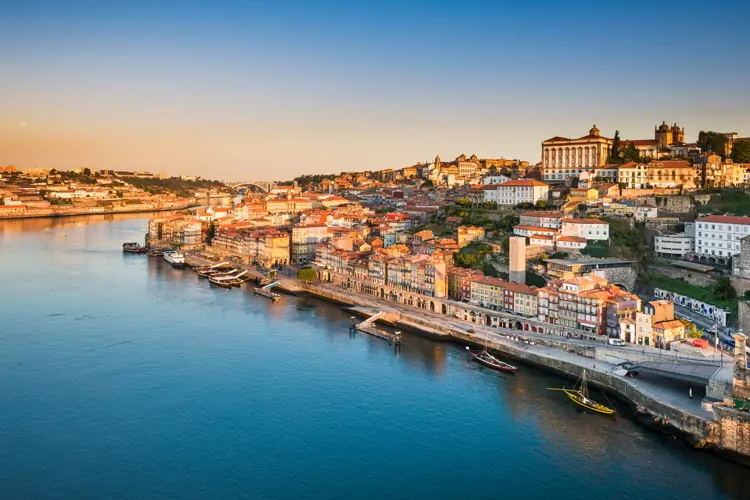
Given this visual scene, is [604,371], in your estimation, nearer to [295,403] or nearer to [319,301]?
[295,403]

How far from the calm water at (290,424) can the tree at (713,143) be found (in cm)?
1784

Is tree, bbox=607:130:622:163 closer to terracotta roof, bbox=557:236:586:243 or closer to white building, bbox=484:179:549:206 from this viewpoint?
white building, bbox=484:179:549:206

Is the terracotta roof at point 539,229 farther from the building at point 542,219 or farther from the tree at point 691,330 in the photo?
the tree at point 691,330

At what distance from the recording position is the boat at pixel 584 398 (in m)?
11.0

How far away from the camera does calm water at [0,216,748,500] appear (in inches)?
349

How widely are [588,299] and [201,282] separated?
15.2 m

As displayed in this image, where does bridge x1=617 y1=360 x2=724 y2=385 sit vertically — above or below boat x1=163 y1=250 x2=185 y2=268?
below

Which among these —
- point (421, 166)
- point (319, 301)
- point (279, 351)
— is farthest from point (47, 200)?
point (279, 351)

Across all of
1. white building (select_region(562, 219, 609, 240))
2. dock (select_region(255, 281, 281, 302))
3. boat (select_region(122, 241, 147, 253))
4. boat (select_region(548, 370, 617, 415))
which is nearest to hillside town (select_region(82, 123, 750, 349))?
white building (select_region(562, 219, 609, 240))

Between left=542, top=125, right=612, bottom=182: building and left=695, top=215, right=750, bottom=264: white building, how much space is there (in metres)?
9.41

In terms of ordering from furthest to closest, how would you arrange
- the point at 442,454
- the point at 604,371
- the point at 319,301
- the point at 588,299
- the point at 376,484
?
the point at 319,301 < the point at 588,299 < the point at 604,371 < the point at 442,454 < the point at 376,484

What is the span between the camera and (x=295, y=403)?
11.5 m

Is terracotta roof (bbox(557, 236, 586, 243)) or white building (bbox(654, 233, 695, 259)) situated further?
terracotta roof (bbox(557, 236, 586, 243))

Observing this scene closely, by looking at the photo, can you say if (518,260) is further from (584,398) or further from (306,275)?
(306,275)
